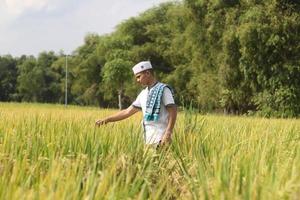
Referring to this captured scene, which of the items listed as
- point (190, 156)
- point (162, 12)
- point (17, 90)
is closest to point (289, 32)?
point (190, 156)

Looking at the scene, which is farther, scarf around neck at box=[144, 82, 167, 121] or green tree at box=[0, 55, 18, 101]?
green tree at box=[0, 55, 18, 101]

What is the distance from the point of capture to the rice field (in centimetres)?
263

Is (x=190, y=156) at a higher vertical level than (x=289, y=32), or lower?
lower

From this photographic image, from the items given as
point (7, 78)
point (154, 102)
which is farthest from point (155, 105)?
point (7, 78)

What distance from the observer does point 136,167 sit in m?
3.87

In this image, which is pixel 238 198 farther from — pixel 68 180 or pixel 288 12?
pixel 288 12

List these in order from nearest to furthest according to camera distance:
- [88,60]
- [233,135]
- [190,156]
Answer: [190,156]
[233,135]
[88,60]

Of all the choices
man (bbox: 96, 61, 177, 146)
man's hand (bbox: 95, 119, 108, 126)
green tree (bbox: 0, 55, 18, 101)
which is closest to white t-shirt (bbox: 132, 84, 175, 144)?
man (bbox: 96, 61, 177, 146)

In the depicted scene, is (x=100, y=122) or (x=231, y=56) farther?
(x=231, y=56)

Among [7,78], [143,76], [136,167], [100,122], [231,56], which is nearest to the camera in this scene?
[136,167]

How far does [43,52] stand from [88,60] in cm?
2994

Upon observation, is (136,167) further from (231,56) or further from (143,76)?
(231,56)

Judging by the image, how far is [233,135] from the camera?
6.04 metres

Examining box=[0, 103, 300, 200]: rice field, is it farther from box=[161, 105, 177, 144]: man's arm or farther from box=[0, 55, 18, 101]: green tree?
box=[0, 55, 18, 101]: green tree
